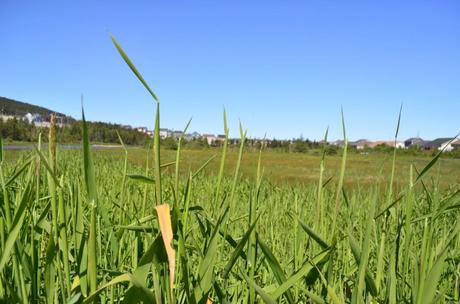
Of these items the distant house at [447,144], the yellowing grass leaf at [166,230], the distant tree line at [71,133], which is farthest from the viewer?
the distant tree line at [71,133]

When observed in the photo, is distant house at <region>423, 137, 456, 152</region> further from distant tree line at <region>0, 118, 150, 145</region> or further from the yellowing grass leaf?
distant tree line at <region>0, 118, 150, 145</region>

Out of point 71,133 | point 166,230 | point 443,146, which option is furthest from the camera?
point 71,133

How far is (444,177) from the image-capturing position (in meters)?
10.0

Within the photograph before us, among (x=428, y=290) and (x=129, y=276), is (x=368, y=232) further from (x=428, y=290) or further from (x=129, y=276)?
(x=129, y=276)

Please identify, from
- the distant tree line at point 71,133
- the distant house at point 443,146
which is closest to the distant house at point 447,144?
the distant house at point 443,146

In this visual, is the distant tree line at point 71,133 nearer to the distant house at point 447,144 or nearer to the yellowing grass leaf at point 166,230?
the yellowing grass leaf at point 166,230

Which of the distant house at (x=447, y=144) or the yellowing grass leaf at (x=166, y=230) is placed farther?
the distant house at (x=447, y=144)

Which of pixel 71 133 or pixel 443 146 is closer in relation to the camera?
pixel 443 146

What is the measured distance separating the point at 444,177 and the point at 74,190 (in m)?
11.1

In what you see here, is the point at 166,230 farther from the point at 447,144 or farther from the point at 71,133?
the point at 71,133

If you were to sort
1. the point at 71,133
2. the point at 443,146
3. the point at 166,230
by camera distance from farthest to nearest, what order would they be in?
the point at 71,133 → the point at 443,146 → the point at 166,230

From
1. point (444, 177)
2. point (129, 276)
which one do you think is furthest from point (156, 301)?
point (444, 177)

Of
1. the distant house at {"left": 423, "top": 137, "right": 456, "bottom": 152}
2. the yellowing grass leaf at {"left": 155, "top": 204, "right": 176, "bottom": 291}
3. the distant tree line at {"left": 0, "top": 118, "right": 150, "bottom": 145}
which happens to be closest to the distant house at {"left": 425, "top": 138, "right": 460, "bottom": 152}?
the distant house at {"left": 423, "top": 137, "right": 456, "bottom": 152}

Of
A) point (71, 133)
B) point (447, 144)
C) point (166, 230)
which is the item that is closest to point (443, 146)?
point (447, 144)
